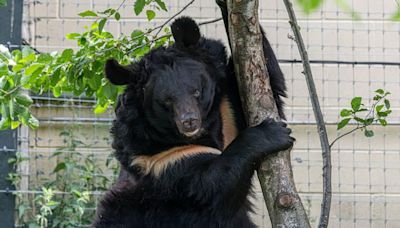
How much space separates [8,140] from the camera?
994cm

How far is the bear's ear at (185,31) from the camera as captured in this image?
5039 mm

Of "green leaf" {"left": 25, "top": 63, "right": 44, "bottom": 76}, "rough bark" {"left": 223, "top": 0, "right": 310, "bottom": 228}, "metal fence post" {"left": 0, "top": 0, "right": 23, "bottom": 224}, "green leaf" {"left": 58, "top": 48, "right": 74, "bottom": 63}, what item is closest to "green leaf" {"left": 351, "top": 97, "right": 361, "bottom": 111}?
"rough bark" {"left": 223, "top": 0, "right": 310, "bottom": 228}

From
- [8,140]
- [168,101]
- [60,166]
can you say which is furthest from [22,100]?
[8,140]

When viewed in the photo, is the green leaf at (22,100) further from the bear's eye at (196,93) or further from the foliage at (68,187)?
the foliage at (68,187)

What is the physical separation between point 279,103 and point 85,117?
541cm

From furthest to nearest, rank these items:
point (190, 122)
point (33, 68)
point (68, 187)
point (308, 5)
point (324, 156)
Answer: point (68, 187) → point (33, 68) → point (190, 122) → point (324, 156) → point (308, 5)

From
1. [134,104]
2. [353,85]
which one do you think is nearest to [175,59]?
[134,104]

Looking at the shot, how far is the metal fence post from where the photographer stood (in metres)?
9.83

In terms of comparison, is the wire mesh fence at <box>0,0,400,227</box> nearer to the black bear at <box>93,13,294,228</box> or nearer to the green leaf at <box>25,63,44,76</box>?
the black bear at <box>93,13,294,228</box>

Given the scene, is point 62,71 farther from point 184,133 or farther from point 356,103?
point 356,103

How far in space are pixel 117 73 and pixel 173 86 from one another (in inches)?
14.6

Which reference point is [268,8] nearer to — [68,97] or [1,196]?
[68,97]

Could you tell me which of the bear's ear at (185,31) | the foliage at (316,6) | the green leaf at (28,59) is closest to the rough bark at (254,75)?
the bear's ear at (185,31)

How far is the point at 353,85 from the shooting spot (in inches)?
414
